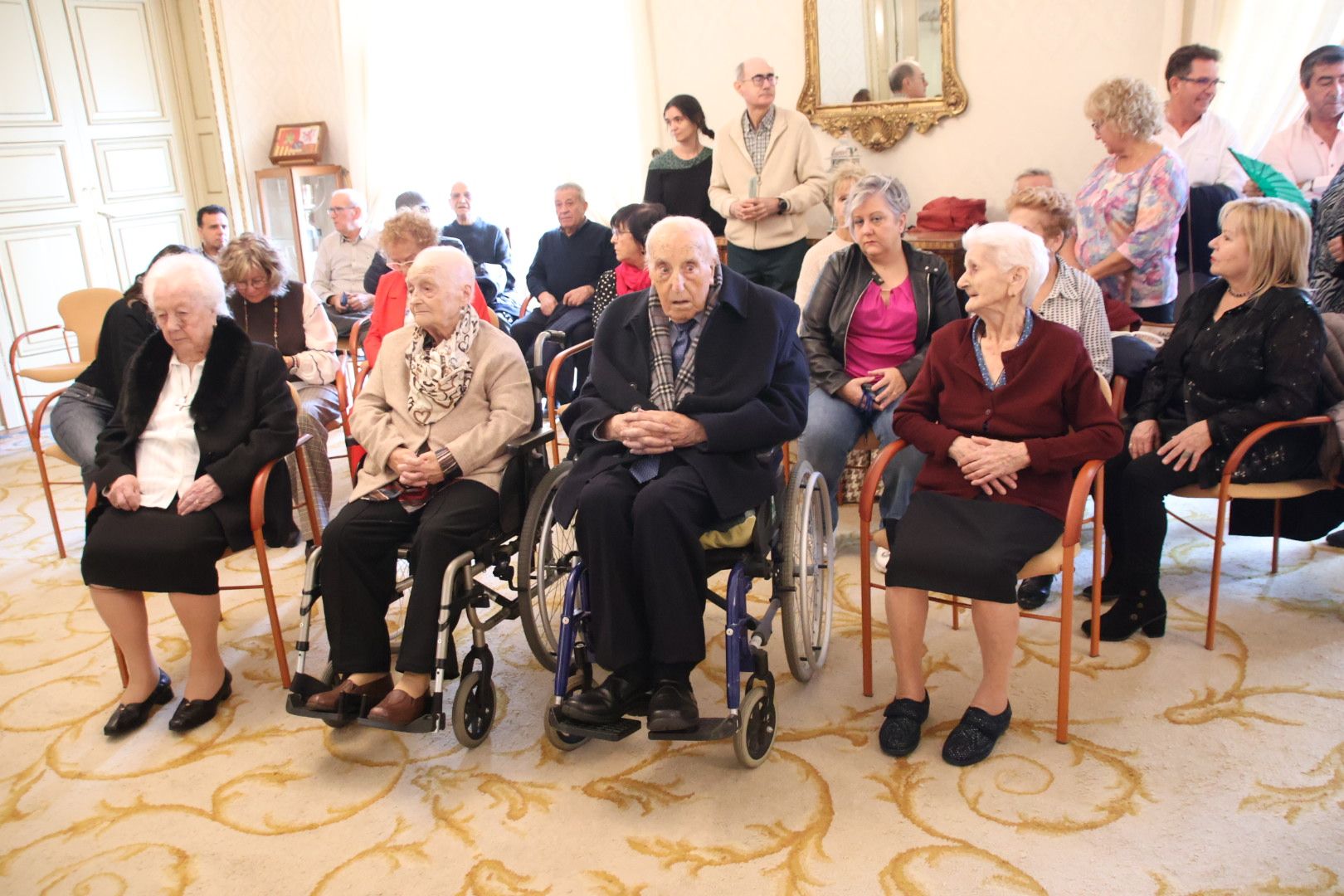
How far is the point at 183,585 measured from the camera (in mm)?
2697

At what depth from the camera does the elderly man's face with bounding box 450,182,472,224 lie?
5391mm

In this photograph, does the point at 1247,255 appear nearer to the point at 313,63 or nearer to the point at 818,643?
the point at 818,643

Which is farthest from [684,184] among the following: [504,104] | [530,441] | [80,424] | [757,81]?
[80,424]

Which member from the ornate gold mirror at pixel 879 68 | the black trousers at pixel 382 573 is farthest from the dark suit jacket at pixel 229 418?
the ornate gold mirror at pixel 879 68

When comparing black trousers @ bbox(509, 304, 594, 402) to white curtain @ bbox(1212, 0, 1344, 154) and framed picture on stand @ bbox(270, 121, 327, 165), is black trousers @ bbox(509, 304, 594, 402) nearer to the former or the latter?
framed picture on stand @ bbox(270, 121, 327, 165)

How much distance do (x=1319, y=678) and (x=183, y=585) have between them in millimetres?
2883

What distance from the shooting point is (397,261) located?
3984 mm

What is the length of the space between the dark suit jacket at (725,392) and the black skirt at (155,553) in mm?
964

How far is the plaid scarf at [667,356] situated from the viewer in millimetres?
2617

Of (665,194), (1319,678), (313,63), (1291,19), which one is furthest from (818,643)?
(313,63)

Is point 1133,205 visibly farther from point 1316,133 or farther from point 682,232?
point 682,232

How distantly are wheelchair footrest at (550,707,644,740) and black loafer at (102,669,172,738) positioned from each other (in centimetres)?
118

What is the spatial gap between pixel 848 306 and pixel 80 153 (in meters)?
5.06

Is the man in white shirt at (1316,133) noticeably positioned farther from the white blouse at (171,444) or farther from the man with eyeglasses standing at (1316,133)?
the white blouse at (171,444)
